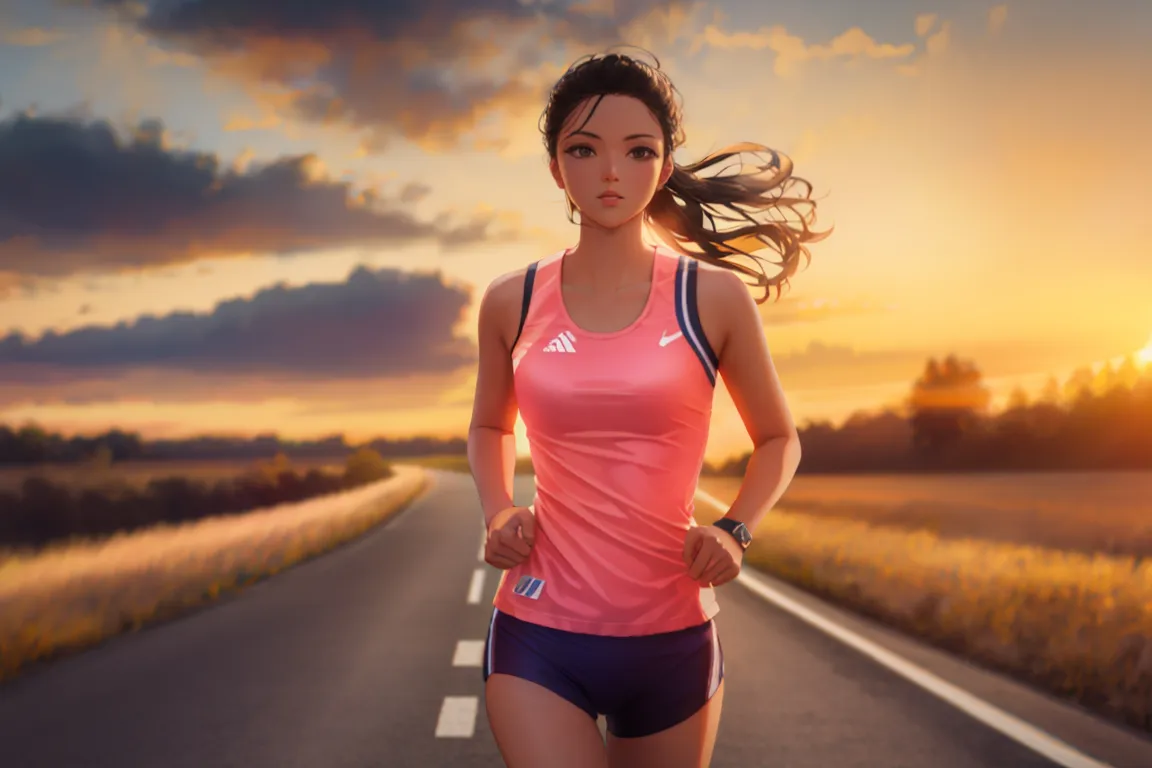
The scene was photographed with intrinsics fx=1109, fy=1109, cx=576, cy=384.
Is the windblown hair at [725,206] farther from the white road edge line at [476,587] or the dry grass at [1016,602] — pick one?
the white road edge line at [476,587]

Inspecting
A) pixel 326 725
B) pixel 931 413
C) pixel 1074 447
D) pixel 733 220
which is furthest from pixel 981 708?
pixel 931 413

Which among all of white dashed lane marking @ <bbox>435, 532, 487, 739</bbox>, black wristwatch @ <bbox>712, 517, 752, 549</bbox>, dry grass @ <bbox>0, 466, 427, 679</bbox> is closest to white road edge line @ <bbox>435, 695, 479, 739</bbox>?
white dashed lane marking @ <bbox>435, 532, 487, 739</bbox>

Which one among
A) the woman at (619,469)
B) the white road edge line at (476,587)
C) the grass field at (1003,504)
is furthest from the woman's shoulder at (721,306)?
the grass field at (1003,504)

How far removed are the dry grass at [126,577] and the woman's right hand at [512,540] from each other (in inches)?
268

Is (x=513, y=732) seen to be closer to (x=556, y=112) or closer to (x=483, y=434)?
(x=483, y=434)

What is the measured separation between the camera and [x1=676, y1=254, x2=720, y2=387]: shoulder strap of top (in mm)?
2471

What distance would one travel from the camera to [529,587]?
8.07ft

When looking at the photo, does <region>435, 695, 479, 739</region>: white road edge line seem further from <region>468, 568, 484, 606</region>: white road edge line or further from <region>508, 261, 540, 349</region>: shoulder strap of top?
<region>468, 568, 484, 606</region>: white road edge line

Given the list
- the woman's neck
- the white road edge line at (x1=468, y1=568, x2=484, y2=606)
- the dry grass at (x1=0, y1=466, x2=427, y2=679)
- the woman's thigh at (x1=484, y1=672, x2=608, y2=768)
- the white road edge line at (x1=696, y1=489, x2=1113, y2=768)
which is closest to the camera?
the woman's thigh at (x1=484, y1=672, x2=608, y2=768)

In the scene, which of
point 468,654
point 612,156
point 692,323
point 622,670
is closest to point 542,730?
point 622,670

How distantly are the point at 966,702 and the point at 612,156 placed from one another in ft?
16.9

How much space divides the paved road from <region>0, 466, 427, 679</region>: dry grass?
1.18ft

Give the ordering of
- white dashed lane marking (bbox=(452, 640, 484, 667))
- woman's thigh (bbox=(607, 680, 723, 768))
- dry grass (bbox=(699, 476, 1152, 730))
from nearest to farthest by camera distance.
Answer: woman's thigh (bbox=(607, 680, 723, 768))
dry grass (bbox=(699, 476, 1152, 730))
white dashed lane marking (bbox=(452, 640, 484, 667))

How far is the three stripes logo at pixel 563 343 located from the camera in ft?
8.18
